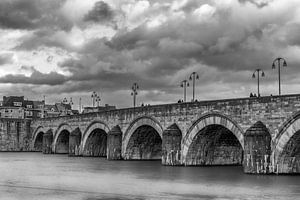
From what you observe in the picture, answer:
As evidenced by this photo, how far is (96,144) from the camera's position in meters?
59.5

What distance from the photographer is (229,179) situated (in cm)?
2920

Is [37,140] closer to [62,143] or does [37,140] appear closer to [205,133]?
[62,143]

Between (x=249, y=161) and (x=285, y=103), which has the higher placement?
(x=285, y=103)

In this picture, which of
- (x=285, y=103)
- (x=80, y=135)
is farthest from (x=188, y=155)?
(x=80, y=135)

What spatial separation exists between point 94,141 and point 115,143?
11228mm

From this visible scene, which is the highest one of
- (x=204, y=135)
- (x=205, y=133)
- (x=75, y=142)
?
(x=205, y=133)

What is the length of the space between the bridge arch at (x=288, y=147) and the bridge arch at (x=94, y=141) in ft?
95.4

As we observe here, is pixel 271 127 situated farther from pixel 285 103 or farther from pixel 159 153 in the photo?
pixel 159 153

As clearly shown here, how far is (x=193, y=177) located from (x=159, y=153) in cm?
2075

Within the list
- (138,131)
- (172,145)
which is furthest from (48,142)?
(172,145)

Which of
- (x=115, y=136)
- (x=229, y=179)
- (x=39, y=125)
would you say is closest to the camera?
(x=229, y=179)

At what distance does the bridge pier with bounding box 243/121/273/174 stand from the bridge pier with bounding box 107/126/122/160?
19.5m

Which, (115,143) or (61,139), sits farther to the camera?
(61,139)

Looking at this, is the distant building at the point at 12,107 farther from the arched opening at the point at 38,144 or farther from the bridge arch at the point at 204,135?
the bridge arch at the point at 204,135
